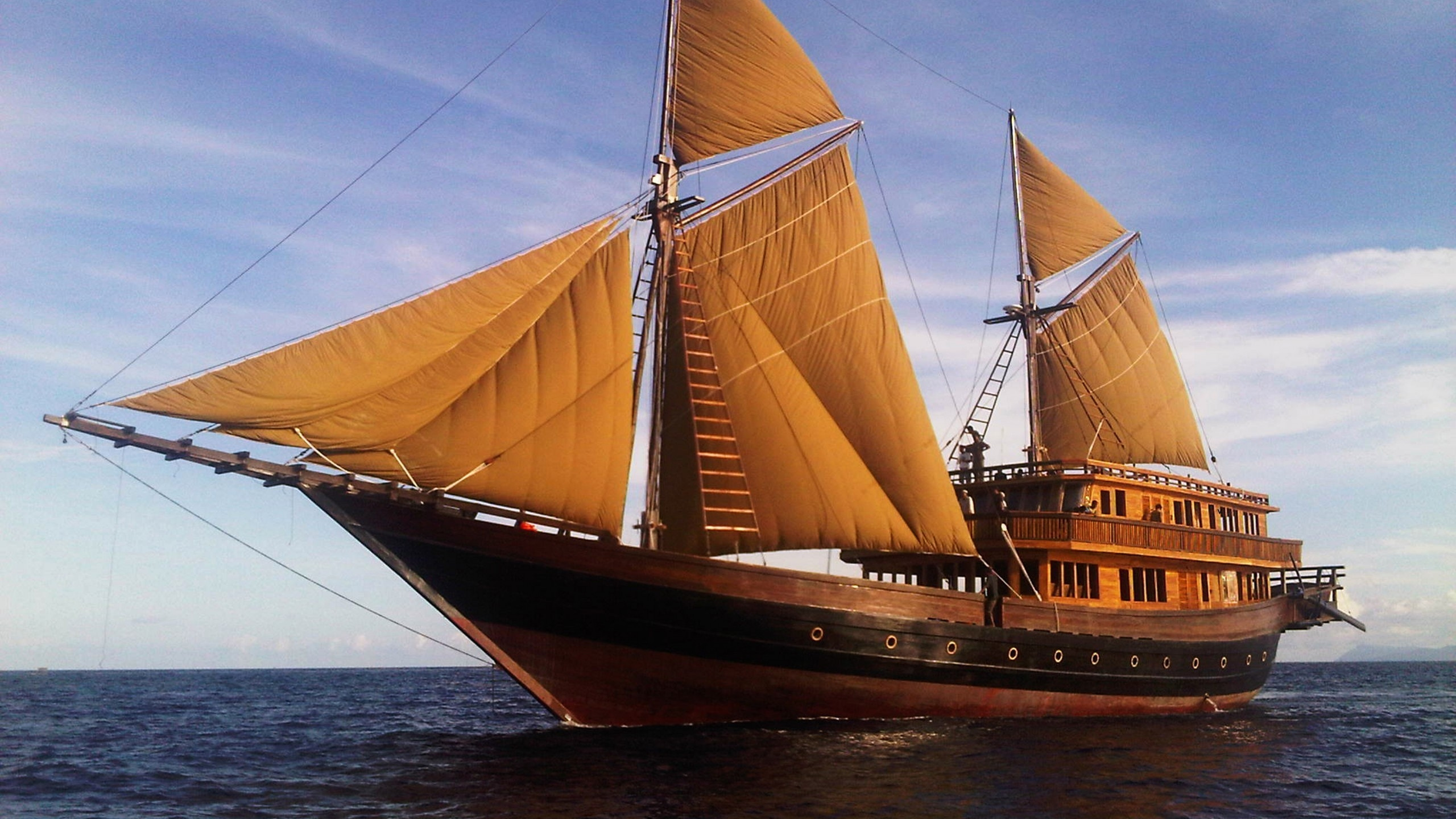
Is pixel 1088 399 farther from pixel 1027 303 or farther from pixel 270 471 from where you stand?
pixel 270 471

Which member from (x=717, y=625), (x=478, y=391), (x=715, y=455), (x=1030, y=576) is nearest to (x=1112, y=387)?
(x=1030, y=576)

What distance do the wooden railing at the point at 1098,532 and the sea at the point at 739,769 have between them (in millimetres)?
4700

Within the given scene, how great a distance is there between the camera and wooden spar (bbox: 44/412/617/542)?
17469 millimetres

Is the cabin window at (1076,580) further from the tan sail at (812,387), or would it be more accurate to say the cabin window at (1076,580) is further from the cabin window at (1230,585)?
the cabin window at (1230,585)

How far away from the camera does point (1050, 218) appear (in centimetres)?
3931

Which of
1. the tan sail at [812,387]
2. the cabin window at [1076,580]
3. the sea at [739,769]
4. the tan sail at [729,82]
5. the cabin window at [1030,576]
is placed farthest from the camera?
the cabin window at [1076,580]

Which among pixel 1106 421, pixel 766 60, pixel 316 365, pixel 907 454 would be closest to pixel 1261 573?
pixel 1106 421

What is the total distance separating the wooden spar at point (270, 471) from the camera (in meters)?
17.5

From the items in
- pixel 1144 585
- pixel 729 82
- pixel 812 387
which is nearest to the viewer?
pixel 812 387

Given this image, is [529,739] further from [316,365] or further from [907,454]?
[907,454]

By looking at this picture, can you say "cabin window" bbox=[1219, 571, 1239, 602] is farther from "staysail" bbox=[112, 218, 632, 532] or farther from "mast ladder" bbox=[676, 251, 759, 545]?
"staysail" bbox=[112, 218, 632, 532]

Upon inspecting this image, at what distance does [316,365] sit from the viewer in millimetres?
18562

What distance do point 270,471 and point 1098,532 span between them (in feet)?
66.8

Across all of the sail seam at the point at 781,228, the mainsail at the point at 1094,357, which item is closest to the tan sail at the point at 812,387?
the sail seam at the point at 781,228
